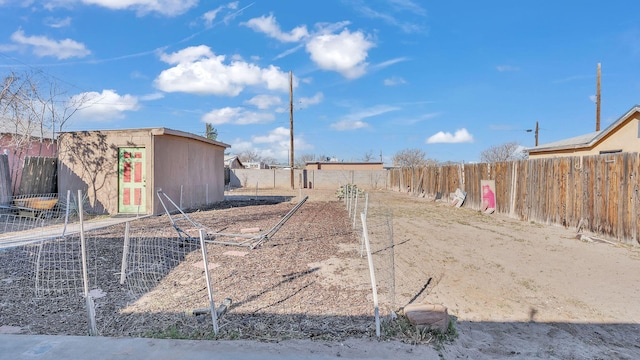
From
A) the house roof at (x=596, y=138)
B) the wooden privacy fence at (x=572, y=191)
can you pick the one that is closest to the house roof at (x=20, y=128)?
the wooden privacy fence at (x=572, y=191)

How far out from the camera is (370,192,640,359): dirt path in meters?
3.13

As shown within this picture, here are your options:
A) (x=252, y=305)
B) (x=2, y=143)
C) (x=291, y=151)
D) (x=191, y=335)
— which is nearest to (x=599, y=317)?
(x=252, y=305)

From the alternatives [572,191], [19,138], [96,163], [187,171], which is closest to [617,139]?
[572,191]

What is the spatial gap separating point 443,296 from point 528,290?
123 cm

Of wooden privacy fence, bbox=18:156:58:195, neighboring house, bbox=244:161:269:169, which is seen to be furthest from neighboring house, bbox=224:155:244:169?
wooden privacy fence, bbox=18:156:58:195

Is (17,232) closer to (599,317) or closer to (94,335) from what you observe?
(94,335)

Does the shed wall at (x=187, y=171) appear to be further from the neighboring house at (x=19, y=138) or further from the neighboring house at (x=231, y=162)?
the neighboring house at (x=231, y=162)

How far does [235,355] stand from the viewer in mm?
2500

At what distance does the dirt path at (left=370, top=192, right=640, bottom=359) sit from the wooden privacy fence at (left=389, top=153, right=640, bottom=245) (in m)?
0.59

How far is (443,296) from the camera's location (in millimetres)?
4230

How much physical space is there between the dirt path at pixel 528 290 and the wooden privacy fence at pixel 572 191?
0.59 m

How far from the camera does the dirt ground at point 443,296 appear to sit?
299 centimetres

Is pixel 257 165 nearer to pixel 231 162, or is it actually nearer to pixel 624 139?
pixel 231 162

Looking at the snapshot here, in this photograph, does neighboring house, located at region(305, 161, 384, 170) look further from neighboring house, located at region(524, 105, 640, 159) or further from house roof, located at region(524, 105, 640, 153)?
neighboring house, located at region(524, 105, 640, 159)
